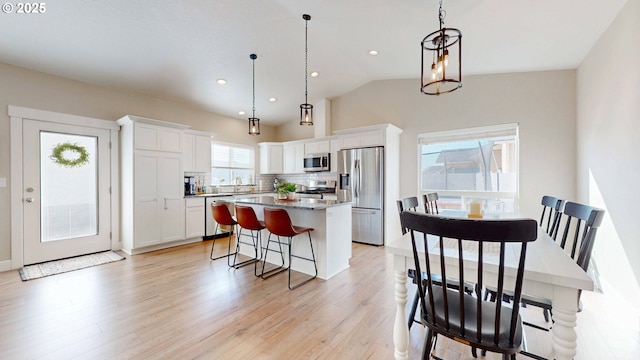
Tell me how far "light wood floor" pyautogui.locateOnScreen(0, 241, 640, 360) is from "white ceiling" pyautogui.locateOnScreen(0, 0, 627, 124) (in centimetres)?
283

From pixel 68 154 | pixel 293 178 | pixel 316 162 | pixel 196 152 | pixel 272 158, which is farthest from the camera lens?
pixel 293 178

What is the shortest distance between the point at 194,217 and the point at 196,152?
1.30m

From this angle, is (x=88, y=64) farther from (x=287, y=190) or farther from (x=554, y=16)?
(x=554, y=16)

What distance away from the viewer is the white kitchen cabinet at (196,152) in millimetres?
4949

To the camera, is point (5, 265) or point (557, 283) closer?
point (557, 283)

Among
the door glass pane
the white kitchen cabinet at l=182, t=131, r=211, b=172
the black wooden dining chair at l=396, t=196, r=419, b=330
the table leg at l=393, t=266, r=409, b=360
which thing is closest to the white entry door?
the door glass pane

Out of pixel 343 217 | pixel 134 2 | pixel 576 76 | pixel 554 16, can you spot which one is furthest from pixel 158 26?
pixel 576 76

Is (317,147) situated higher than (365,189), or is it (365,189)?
(317,147)

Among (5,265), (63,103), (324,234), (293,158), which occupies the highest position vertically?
(63,103)

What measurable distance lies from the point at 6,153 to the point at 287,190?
3747 mm

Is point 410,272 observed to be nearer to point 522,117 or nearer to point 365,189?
point 365,189

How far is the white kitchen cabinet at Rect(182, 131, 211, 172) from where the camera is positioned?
495 cm

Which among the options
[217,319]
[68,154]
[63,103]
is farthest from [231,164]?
[217,319]

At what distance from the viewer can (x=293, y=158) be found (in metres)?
6.36
